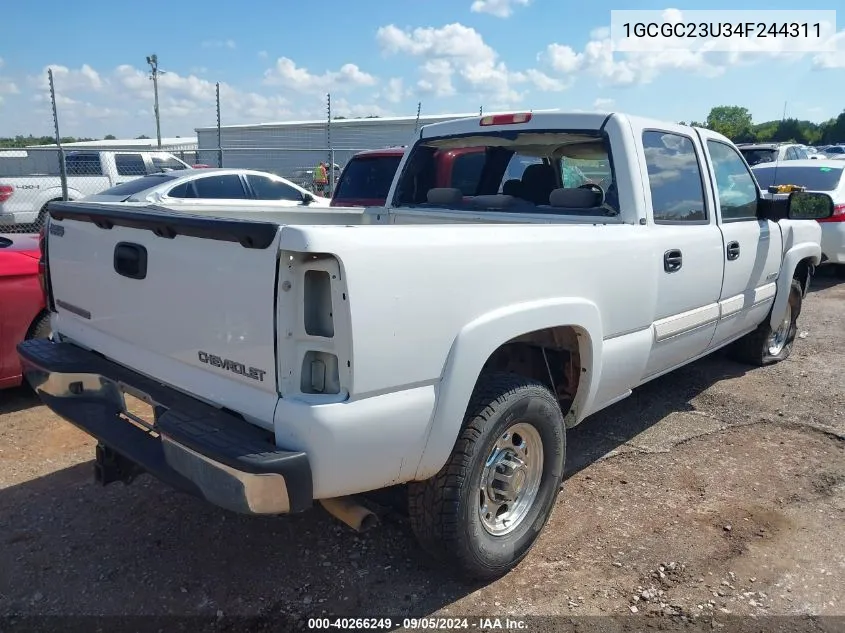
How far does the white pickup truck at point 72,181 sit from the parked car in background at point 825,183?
11721 mm

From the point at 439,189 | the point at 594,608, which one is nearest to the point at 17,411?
the point at 439,189

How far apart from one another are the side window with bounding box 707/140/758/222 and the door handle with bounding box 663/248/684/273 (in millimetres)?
833

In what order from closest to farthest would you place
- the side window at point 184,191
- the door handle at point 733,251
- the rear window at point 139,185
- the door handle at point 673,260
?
1. the door handle at point 673,260
2. the door handle at point 733,251
3. the rear window at point 139,185
4. the side window at point 184,191

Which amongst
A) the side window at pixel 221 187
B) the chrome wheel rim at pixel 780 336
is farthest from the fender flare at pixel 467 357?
the side window at pixel 221 187

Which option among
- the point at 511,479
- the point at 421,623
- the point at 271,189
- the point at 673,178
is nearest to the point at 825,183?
the point at 673,178

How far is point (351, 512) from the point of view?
8.09 feet

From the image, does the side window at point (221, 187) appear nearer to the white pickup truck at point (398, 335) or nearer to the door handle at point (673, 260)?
the white pickup truck at point (398, 335)

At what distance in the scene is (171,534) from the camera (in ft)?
10.7

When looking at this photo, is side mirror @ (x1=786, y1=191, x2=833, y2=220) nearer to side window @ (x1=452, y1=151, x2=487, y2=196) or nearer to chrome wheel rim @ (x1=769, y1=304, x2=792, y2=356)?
chrome wheel rim @ (x1=769, y1=304, x2=792, y2=356)

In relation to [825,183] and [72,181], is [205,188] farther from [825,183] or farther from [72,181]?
[825,183]

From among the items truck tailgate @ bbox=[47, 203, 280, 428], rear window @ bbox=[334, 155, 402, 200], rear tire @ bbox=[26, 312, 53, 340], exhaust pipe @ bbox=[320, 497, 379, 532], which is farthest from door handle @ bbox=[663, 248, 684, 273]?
rear window @ bbox=[334, 155, 402, 200]

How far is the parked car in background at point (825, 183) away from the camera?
9242 mm

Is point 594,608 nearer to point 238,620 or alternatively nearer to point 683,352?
point 238,620

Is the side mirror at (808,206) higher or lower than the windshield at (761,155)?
lower
